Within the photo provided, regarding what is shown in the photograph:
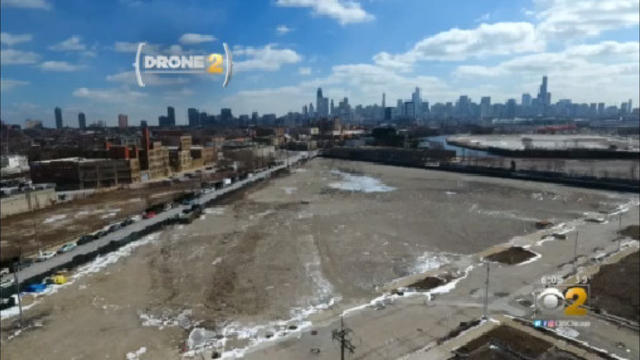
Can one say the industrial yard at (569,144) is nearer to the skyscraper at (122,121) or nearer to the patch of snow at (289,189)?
the patch of snow at (289,189)

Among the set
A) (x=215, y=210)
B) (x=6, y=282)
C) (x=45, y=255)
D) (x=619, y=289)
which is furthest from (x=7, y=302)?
(x=619, y=289)

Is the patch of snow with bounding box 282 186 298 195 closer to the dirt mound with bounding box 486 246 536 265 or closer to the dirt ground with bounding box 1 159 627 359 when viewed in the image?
the dirt ground with bounding box 1 159 627 359

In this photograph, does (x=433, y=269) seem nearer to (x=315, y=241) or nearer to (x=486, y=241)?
(x=486, y=241)

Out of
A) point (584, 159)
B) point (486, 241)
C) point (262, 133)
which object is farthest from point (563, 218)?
point (262, 133)

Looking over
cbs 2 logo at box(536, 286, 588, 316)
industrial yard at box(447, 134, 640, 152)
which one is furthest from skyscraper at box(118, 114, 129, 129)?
cbs 2 logo at box(536, 286, 588, 316)

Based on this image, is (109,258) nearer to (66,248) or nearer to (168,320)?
(66,248)

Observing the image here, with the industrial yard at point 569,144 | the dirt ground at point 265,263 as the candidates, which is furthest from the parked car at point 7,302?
the industrial yard at point 569,144
